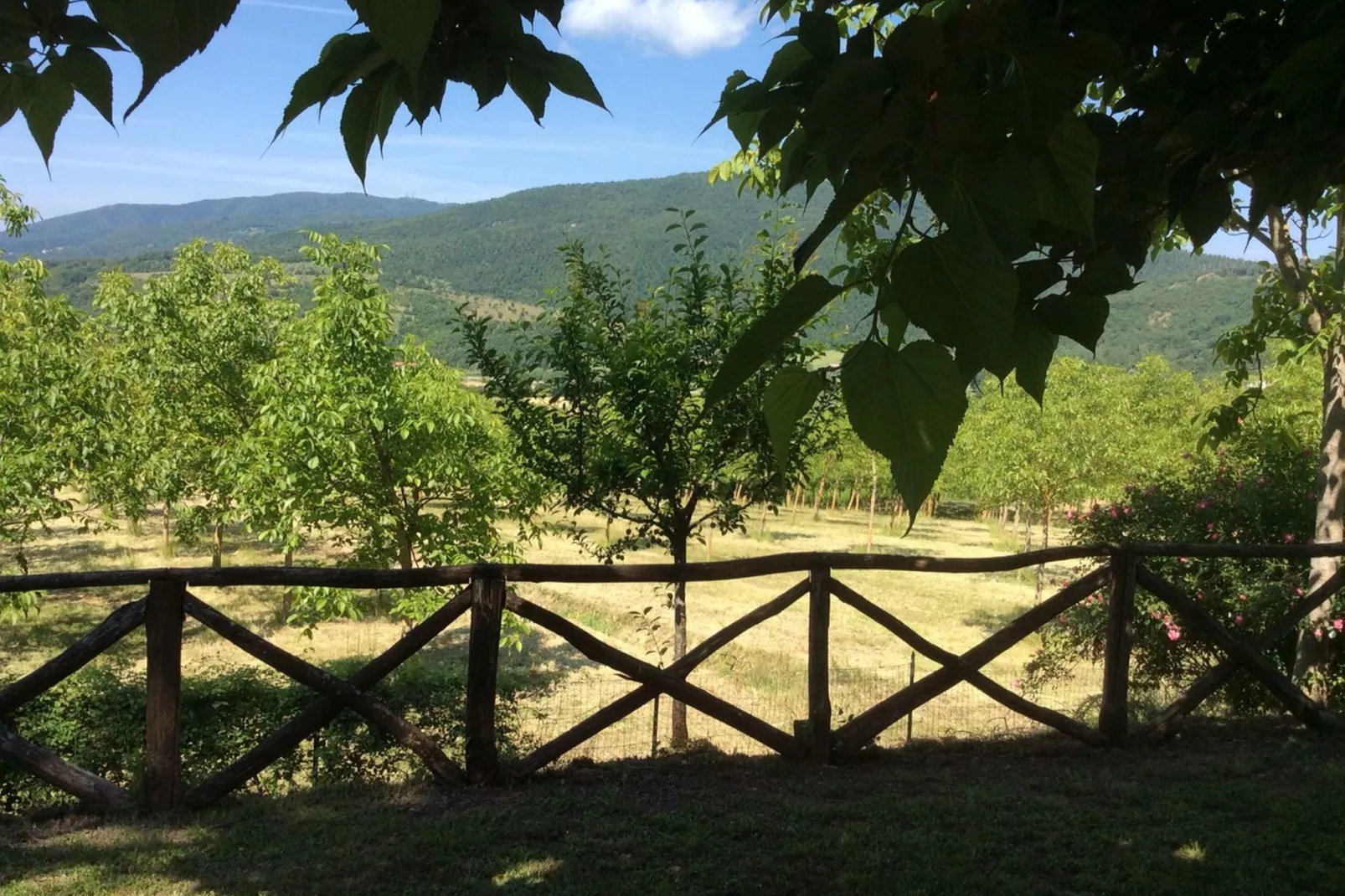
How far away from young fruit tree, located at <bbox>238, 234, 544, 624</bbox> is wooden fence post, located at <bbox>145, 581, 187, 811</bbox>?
7.42 meters

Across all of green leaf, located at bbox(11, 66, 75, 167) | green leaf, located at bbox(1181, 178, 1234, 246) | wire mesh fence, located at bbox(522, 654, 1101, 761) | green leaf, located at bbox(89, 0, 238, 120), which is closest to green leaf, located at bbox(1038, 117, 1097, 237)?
green leaf, located at bbox(89, 0, 238, 120)

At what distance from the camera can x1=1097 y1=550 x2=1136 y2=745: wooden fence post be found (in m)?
5.42

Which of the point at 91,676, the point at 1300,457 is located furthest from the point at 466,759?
the point at 1300,457

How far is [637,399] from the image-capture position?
8117 millimetres

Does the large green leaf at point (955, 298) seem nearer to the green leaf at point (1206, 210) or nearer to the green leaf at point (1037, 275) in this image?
the green leaf at point (1037, 275)

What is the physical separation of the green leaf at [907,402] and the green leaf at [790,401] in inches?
2.3

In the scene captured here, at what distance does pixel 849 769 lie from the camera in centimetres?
507

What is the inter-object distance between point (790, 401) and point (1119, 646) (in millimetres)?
5600

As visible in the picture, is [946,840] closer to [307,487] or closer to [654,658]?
[307,487]

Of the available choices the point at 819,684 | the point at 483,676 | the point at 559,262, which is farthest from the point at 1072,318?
the point at 559,262

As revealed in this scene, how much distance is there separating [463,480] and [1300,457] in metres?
9.27

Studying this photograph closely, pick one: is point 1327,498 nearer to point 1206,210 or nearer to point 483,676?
point 483,676

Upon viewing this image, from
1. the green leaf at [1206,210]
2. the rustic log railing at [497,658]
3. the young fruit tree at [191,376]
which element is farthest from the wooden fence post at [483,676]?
the young fruit tree at [191,376]

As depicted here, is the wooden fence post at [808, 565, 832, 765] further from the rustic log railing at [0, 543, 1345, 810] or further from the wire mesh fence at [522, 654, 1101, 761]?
the wire mesh fence at [522, 654, 1101, 761]
